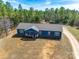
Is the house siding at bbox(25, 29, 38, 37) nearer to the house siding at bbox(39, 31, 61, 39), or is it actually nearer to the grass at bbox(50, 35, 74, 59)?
the house siding at bbox(39, 31, 61, 39)

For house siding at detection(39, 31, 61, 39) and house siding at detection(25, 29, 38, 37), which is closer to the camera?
house siding at detection(25, 29, 38, 37)

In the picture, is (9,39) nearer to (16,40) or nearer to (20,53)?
(16,40)

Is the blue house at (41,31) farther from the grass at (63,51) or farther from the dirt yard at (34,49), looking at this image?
the grass at (63,51)

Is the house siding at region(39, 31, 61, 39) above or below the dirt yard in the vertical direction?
above

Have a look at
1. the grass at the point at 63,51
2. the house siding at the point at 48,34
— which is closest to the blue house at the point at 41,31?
the house siding at the point at 48,34

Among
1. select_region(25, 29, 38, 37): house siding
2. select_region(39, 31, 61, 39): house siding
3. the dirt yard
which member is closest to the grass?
the dirt yard

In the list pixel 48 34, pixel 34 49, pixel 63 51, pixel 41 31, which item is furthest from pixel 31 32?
pixel 63 51

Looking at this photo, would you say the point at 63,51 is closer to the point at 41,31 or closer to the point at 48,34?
the point at 48,34

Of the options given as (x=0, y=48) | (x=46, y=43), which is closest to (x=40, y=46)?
(x=46, y=43)
